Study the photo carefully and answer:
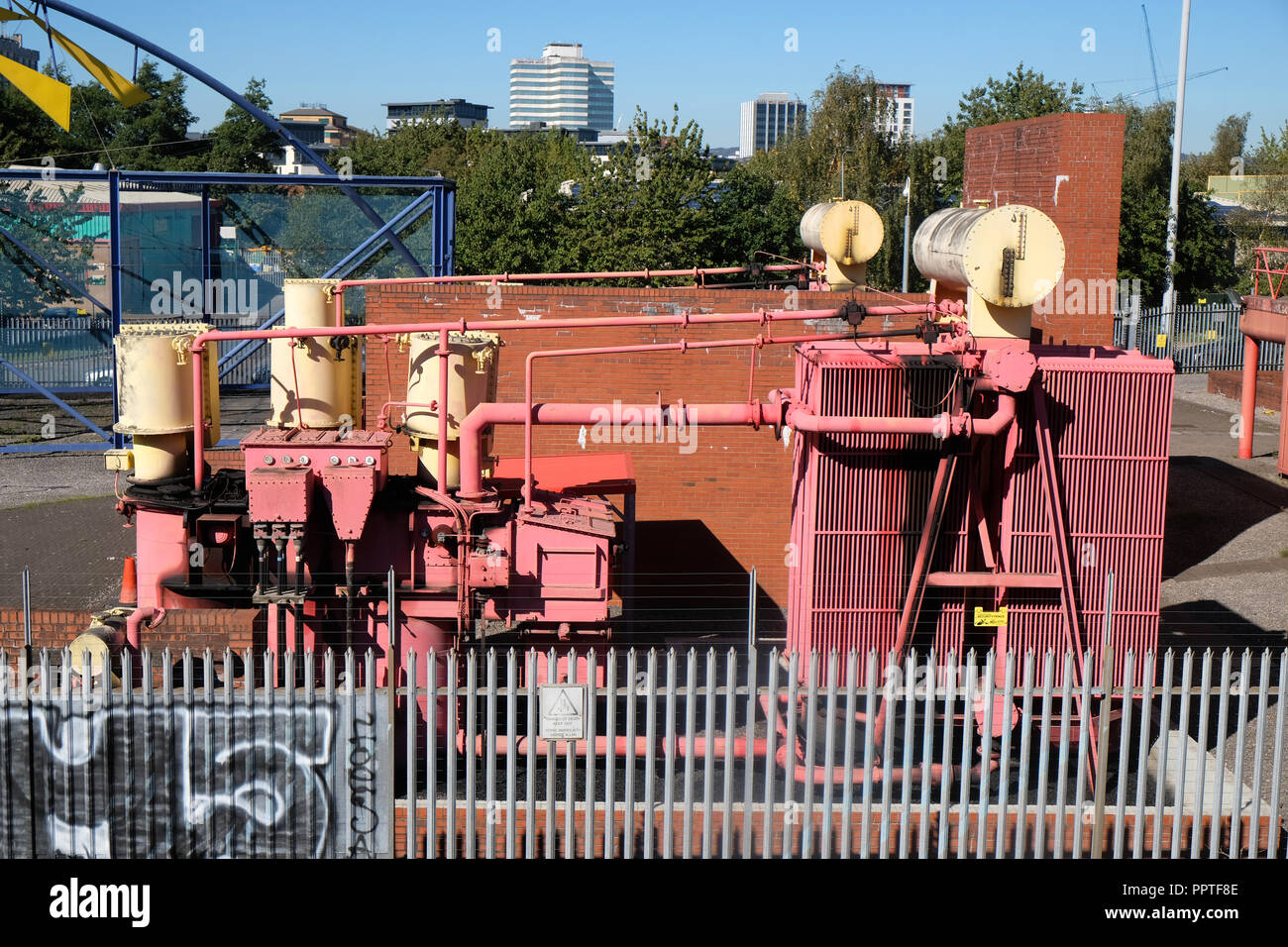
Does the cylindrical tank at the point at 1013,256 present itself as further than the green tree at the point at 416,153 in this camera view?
No

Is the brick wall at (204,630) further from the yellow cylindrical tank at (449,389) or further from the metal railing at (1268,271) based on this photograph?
the metal railing at (1268,271)

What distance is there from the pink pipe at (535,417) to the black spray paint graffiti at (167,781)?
150 inches

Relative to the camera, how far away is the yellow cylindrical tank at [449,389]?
11.4m

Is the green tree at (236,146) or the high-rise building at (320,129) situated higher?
the high-rise building at (320,129)

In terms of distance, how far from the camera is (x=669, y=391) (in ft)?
50.6

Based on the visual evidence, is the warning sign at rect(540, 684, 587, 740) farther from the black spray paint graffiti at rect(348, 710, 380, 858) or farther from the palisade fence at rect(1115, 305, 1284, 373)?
the palisade fence at rect(1115, 305, 1284, 373)

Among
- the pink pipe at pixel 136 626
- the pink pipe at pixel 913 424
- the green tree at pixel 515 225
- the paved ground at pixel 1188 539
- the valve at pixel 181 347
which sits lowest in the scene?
the paved ground at pixel 1188 539

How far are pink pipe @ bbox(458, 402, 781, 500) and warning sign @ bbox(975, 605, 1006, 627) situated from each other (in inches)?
90.8

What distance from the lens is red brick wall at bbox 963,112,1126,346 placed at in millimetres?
14875

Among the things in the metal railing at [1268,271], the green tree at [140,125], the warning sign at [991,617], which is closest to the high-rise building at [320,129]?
the green tree at [140,125]

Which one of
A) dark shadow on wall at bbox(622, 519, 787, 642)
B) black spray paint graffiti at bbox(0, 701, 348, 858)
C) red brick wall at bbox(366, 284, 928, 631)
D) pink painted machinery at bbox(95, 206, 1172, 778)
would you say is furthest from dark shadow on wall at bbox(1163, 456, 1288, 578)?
black spray paint graffiti at bbox(0, 701, 348, 858)

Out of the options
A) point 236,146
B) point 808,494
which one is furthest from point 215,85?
point 236,146

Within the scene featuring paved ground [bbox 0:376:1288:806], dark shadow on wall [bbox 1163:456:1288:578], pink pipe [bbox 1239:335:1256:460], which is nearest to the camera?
paved ground [bbox 0:376:1288:806]

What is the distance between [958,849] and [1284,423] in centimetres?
1545
